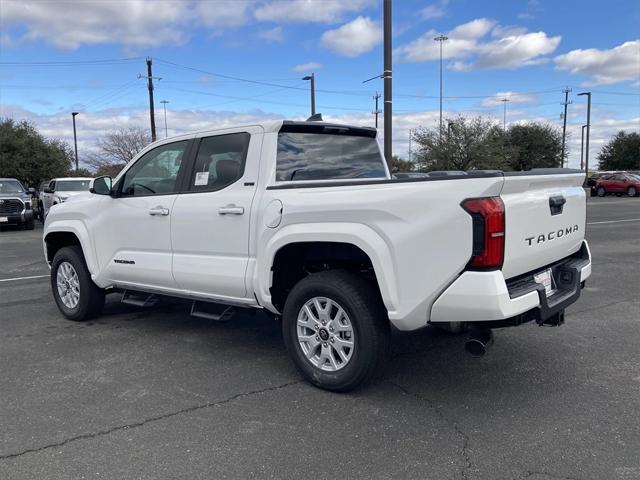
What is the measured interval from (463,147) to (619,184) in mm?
11132

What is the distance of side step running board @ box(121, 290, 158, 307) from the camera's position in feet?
18.1

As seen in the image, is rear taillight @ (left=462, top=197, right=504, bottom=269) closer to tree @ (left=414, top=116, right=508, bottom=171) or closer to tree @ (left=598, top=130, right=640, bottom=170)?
tree @ (left=414, top=116, right=508, bottom=171)

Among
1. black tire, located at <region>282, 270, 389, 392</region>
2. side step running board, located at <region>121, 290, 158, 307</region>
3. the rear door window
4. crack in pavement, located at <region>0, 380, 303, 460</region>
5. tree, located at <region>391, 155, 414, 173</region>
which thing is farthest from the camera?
tree, located at <region>391, 155, 414, 173</region>

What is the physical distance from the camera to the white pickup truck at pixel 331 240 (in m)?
3.33

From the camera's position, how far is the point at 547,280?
386 cm

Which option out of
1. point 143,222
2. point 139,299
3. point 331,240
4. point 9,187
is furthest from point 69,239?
point 9,187

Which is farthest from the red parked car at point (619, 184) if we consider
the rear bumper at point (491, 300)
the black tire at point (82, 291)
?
the black tire at point (82, 291)

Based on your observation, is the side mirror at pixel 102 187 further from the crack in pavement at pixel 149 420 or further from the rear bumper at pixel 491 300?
the rear bumper at pixel 491 300

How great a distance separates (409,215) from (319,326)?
1.09m

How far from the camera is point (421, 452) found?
10.3 ft

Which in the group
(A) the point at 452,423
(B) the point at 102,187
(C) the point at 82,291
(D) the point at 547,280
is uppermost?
(B) the point at 102,187

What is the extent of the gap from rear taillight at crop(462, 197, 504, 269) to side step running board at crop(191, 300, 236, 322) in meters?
2.31

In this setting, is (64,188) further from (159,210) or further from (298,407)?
(298,407)

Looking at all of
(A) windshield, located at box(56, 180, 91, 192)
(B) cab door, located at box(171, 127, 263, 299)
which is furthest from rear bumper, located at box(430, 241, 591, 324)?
(A) windshield, located at box(56, 180, 91, 192)
